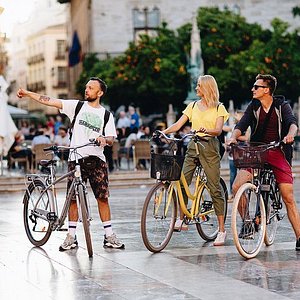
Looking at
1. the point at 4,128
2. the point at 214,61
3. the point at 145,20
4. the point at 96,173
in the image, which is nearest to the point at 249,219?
the point at 96,173

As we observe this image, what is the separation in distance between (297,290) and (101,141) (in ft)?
10.3

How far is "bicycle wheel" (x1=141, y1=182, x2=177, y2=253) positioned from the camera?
10.7m

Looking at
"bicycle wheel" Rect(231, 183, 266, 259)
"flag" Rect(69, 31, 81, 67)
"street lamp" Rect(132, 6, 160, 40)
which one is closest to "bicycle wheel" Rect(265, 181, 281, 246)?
"bicycle wheel" Rect(231, 183, 266, 259)

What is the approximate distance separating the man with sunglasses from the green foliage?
35.3 m

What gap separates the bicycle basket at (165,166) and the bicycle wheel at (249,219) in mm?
810

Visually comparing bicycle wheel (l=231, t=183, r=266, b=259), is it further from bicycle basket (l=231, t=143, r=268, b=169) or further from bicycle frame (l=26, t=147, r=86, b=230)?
bicycle frame (l=26, t=147, r=86, b=230)

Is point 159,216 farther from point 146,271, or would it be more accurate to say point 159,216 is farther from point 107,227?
point 146,271

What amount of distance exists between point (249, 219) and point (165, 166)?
3.43 ft

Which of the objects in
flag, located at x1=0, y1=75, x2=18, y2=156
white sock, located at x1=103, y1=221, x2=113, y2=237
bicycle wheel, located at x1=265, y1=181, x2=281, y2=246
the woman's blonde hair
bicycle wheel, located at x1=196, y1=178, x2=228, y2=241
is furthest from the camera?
flag, located at x1=0, y1=75, x2=18, y2=156

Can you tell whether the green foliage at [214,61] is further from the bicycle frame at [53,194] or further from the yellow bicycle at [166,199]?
the bicycle frame at [53,194]

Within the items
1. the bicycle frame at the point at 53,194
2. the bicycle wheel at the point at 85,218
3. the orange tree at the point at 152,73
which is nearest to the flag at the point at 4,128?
the bicycle frame at the point at 53,194

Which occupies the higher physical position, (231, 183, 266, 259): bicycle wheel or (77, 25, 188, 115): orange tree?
(77, 25, 188, 115): orange tree

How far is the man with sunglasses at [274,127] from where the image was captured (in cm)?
1081

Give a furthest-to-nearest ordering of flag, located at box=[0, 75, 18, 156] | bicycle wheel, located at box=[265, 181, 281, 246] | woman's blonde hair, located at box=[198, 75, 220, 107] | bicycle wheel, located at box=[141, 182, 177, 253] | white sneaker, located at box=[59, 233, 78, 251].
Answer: flag, located at box=[0, 75, 18, 156] < woman's blonde hair, located at box=[198, 75, 220, 107] < white sneaker, located at box=[59, 233, 78, 251] < bicycle wheel, located at box=[265, 181, 281, 246] < bicycle wheel, located at box=[141, 182, 177, 253]
